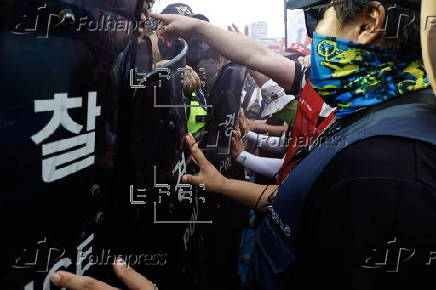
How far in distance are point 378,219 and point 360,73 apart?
17.8 inches

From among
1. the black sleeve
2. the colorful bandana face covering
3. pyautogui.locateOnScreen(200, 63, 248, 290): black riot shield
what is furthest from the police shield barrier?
the black sleeve

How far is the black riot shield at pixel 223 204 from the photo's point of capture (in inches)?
70.9

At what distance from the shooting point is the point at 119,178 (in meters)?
1.04

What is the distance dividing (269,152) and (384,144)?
6.84 feet

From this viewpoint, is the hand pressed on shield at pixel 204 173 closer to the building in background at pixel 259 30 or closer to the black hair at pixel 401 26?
the building in background at pixel 259 30

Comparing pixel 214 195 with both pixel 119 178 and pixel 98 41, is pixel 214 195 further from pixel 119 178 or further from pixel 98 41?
pixel 98 41

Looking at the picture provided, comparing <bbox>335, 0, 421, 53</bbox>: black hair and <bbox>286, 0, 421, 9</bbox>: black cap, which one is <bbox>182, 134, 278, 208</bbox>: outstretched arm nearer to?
<bbox>286, 0, 421, 9</bbox>: black cap

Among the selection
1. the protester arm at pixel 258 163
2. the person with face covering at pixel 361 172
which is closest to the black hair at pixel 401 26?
the person with face covering at pixel 361 172

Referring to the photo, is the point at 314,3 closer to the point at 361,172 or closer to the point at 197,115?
the point at 361,172

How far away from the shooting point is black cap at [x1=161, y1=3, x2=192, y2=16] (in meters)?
1.47

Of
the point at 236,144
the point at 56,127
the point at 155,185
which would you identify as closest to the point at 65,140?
the point at 56,127

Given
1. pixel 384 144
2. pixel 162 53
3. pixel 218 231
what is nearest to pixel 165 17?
pixel 162 53

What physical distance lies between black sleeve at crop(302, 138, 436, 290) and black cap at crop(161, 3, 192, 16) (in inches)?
39.5

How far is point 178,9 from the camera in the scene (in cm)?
147
